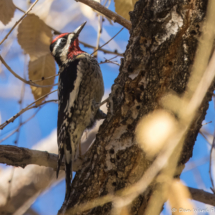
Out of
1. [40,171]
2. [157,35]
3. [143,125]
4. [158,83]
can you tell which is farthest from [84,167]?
[40,171]

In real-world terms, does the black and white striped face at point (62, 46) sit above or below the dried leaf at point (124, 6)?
above

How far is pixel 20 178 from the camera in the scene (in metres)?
2.58

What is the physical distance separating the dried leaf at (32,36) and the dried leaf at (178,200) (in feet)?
5.03

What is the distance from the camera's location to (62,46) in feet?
10.2

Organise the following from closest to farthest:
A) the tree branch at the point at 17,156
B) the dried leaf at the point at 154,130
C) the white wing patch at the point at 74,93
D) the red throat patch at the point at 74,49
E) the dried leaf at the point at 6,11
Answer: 1. the dried leaf at the point at 154,130
2. the tree branch at the point at 17,156
3. the dried leaf at the point at 6,11
4. the white wing patch at the point at 74,93
5. the red throat patch at the point at 74,49

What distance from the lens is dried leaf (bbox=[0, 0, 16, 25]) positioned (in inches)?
74.7

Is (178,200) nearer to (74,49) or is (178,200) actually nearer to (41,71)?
(41,71)

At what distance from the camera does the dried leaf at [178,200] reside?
1366 millimetres

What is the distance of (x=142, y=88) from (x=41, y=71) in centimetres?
127

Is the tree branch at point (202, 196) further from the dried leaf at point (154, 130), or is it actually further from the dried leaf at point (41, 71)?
the dried leaf at point (41, 71)

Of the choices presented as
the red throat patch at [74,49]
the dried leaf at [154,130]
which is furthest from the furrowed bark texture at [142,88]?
the red throat patch at [74,49]

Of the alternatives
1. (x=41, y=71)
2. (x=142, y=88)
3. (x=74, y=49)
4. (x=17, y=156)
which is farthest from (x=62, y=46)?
(x=142, y=88)

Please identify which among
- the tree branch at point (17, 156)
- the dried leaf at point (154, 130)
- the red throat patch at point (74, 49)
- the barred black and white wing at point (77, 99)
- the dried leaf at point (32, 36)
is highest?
the red throat patch at point (74, 49)

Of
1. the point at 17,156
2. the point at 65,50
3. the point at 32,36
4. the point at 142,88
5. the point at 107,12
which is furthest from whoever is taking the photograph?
the point at 65,50
